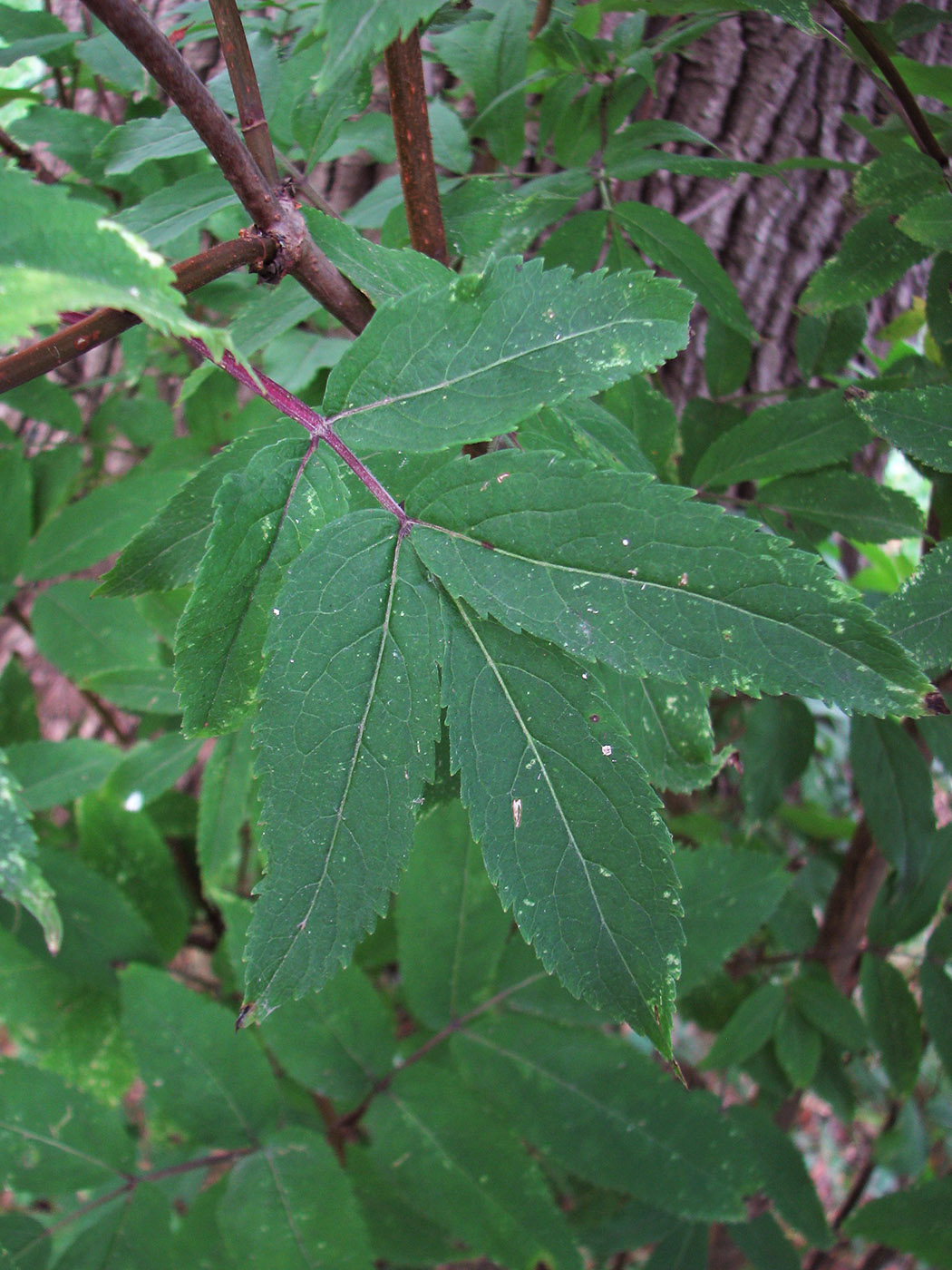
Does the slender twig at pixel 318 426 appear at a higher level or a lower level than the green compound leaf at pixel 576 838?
higher

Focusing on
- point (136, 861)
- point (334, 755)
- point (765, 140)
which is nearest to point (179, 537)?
point (334, 755)

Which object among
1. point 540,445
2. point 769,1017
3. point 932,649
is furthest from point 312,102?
point 769,1017

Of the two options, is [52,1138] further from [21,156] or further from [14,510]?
[21,156]

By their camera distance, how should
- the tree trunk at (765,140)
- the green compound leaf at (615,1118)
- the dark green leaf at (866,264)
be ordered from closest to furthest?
the dark green leaf at (866,264) → the green compound leaf at (615,1118) → the tree trunk at (765,140)

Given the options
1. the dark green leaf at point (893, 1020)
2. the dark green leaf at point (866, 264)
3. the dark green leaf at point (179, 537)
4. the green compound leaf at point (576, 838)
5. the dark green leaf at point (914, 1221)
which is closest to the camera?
the green compound leaf at point (576, 838)

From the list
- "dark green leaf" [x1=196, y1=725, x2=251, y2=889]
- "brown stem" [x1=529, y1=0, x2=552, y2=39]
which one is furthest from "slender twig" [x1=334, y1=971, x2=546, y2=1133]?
"brown stem" [x1=529, y1=0, x2=552, y2=39]

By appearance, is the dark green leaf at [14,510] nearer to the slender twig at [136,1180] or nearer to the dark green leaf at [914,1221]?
the slender twig at [136,1180]

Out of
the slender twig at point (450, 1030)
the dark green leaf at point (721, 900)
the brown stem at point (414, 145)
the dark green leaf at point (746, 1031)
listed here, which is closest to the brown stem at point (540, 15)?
the brown stem at point (414, 145)

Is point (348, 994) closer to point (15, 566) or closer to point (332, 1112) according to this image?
point (332, 1112)
